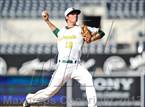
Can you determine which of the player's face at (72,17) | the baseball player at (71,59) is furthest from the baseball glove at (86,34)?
the player's face at (72,17)

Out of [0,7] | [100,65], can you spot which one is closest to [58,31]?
[100,65]

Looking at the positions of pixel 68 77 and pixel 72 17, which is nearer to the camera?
pixel 72 17

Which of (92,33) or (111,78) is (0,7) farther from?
(92,33)

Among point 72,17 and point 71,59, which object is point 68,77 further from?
point 72,17

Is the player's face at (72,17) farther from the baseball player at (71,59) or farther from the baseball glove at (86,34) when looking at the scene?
the baseball glove at (86,34)

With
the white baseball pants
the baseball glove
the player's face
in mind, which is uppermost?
the player's face

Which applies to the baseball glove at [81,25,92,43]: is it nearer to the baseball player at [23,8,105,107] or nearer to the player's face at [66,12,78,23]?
the baseball player at [23,8,105,107]

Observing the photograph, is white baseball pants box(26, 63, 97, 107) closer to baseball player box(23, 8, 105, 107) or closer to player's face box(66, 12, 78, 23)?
baseball player box(23, 8, 105, 107)

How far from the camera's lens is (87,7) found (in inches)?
858

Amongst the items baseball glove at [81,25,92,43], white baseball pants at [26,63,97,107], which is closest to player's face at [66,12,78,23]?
baseball glove at [81,25,92,43]

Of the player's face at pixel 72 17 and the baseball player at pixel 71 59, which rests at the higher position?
the player's face at pixel 72 17

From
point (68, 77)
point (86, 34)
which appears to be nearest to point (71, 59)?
point (68, 77)

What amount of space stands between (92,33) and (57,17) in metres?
14.1

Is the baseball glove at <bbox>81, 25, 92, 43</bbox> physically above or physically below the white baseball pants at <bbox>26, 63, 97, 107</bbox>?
above
